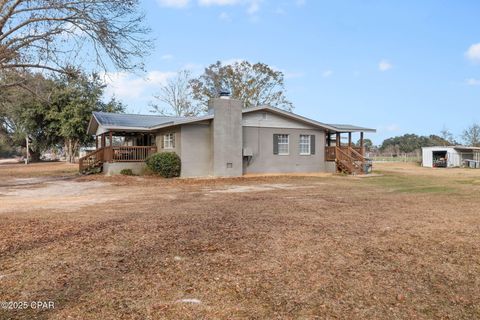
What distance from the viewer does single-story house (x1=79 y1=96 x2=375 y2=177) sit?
753 inches

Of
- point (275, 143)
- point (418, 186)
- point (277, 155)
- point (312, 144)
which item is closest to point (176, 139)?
point (275, 143)

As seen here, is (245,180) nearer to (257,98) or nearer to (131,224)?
(131,224)

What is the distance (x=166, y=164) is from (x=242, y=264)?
14.7 metres

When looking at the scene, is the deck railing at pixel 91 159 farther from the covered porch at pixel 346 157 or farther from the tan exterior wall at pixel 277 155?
the covered porch at pixel 346 157

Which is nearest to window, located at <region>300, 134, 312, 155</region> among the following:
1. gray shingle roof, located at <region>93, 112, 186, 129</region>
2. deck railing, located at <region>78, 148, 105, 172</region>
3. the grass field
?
gray shingle roof, located at <region>93, 112, 186, 129</region>

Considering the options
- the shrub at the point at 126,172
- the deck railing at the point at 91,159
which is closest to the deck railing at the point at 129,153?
the shrub at the point at 126,172

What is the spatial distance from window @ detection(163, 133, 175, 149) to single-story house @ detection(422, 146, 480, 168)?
93.7ft

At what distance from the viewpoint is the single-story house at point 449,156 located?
120 feet

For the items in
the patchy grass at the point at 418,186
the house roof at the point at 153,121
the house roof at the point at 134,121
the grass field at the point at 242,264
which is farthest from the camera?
the house roof at the point at 153,121

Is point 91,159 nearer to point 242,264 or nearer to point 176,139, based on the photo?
point 176,139

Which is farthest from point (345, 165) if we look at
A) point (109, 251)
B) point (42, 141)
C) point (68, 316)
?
point (42, 141)

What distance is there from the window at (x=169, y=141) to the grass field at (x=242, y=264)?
12.2 metres

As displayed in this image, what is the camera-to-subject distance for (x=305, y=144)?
862 inches

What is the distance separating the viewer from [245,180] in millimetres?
17812
